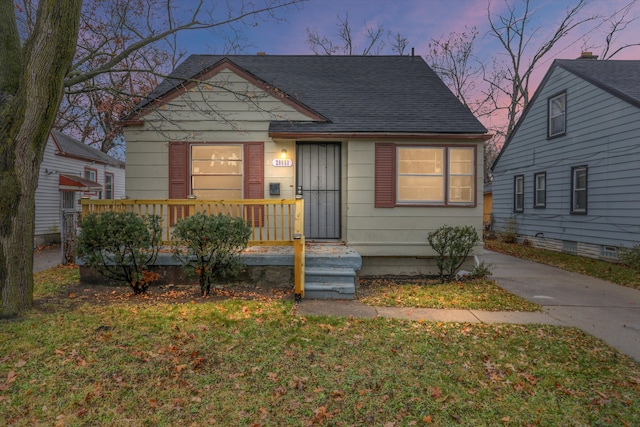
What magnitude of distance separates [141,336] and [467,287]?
5.53m

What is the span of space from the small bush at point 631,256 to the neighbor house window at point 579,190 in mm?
1959

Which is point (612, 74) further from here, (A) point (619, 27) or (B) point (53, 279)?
(B) point (53, 279)

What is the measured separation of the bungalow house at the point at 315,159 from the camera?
25.0 feet

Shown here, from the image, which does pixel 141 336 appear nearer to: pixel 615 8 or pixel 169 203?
pixel 169 203

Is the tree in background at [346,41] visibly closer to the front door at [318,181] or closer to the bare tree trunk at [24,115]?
the front door at [318,181]

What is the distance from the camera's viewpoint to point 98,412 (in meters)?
2.70

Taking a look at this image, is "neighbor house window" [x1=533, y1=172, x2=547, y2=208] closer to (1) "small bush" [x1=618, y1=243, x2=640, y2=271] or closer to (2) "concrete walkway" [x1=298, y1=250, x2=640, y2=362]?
(1) "small bush" [x1=618, y1=243, x2=640, y2=271]

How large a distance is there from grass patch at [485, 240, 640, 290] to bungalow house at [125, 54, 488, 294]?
11.3 feet

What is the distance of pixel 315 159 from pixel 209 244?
3517mm

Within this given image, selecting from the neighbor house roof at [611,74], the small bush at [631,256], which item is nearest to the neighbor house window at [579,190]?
the small bush at [631,256]

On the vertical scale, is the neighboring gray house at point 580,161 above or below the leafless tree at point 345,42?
below

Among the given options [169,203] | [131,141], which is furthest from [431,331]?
[131,141]

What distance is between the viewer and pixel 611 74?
36.6 ft

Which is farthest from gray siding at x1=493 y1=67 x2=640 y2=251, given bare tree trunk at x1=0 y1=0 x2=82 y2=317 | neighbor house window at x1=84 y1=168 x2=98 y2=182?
neighbor house window at x1=84 y1=168 x2=98 y2=182
